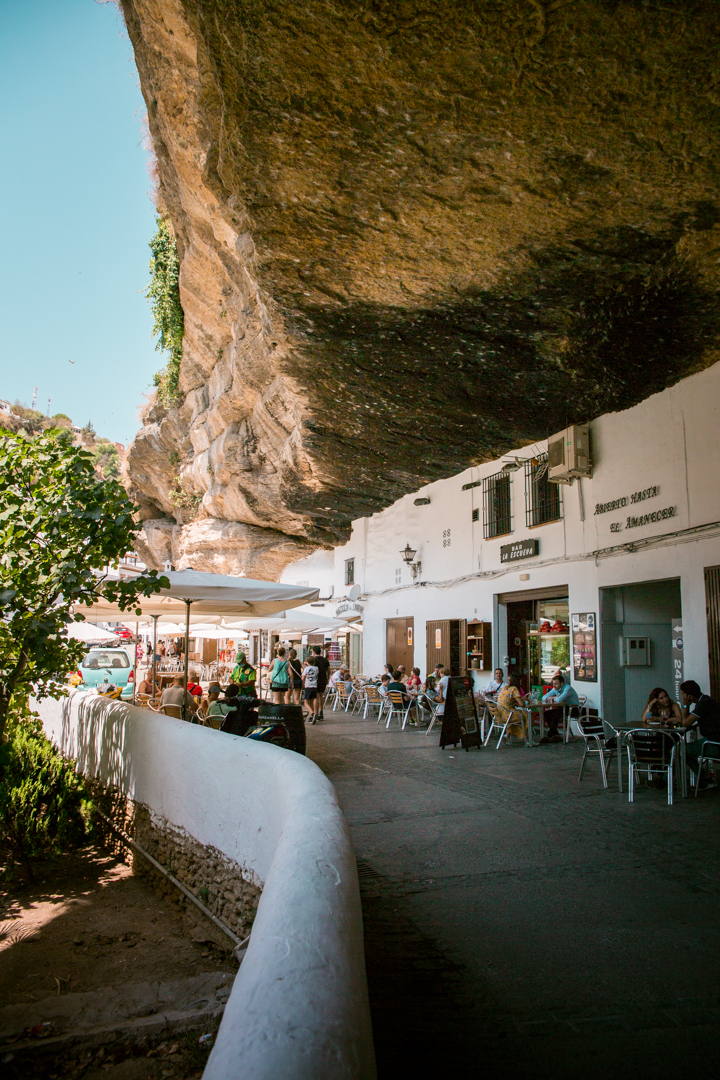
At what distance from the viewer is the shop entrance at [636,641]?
1038cm

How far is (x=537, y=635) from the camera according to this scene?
12883 mm

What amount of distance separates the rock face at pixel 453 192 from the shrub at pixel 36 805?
5.59 metres

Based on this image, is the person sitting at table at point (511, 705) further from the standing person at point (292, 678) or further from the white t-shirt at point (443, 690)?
the standing person at point (292, 678)

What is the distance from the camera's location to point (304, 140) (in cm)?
525

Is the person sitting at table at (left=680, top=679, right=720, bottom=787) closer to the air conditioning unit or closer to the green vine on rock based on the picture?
the air conditioning unit

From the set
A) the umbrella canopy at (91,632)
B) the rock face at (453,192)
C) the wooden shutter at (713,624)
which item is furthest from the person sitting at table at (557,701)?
the umbrella canopy at (91,632)

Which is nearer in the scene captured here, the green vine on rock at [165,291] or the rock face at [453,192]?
the rock face at [453,192]

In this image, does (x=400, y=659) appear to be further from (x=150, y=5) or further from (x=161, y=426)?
(x=150, y=5)

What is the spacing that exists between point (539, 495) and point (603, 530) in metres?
1.97

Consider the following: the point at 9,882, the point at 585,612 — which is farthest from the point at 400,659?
the point at 9,882

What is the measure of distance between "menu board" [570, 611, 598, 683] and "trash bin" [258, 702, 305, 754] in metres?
5.13

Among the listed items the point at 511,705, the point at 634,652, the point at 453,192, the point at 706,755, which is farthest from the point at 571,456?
the point at 453,192

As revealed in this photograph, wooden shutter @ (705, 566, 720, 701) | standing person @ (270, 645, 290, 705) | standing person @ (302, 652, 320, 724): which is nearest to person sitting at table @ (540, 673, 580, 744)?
wooden shutter @ (705, 566, 720, 701)

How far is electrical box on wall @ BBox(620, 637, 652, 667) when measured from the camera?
408 inches
